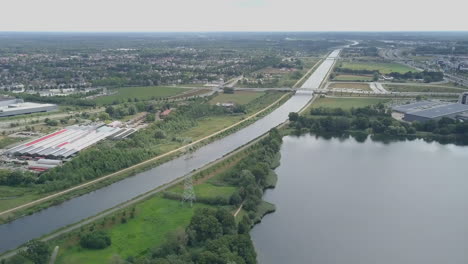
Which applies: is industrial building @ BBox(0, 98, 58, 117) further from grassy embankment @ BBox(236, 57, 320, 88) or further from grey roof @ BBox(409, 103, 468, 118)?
grey roof @ BBox(409, 103, 468, 118)

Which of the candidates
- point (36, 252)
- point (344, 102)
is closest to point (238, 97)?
point (344, 102)

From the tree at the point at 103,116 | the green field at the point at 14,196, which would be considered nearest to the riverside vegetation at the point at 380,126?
the tree at the point at 103,116

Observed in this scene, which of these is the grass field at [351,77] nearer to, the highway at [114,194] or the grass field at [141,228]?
the highway at [114,194]

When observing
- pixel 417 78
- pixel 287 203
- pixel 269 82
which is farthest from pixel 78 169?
pixel 417 78

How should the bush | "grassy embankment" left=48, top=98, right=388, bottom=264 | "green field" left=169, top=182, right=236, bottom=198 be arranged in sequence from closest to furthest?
"grassy embankment" left=48, top=98, right=388, bottom=264 < the bush < "green field" left=169, top=182, right=236, bottom=198

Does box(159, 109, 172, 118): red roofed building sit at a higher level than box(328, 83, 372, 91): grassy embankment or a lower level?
lower

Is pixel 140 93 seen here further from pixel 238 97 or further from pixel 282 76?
pixel 282 76

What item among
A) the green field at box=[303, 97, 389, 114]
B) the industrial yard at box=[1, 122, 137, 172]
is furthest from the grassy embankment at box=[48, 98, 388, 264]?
the green field at box=[303, 97, 389, 114]
